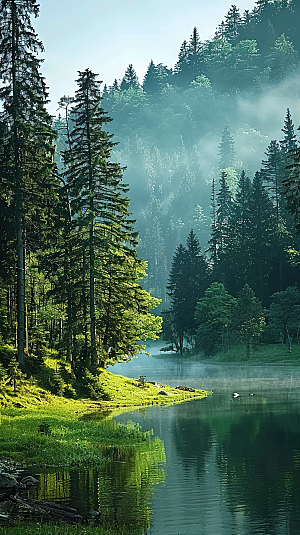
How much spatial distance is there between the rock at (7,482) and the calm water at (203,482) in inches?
29.7

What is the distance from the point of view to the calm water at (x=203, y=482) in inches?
607

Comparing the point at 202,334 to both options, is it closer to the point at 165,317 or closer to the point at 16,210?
the point at 165,317

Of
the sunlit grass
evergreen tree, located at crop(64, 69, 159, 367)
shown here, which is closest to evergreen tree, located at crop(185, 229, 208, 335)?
the sunlit grass

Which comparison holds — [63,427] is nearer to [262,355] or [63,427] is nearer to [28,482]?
[28,482]

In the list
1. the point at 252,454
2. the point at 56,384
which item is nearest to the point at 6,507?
the point at 252,454

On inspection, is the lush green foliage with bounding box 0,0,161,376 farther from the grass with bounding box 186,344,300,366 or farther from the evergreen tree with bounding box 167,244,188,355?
the evergreen tree with bounding box 167,244,188,355

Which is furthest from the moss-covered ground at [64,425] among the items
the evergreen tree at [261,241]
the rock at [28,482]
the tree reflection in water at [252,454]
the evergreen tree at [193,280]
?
the evergreen tree at [193,280]

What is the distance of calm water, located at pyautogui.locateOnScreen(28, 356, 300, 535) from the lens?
15430 millimetres

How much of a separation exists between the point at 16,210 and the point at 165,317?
3672 inches

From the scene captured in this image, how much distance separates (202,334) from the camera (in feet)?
352

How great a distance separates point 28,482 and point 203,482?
5194 mm

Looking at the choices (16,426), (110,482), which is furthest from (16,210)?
(110,482)

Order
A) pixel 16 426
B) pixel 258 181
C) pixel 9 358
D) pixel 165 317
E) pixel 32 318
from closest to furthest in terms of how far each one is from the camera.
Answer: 1. pixel 16 426
2. pixel 9 358
3. pixel 32 318
4. pixel 258 181
5. pixel 165 317

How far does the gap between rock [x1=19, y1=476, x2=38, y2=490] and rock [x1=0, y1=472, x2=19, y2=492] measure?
20 centimetres
